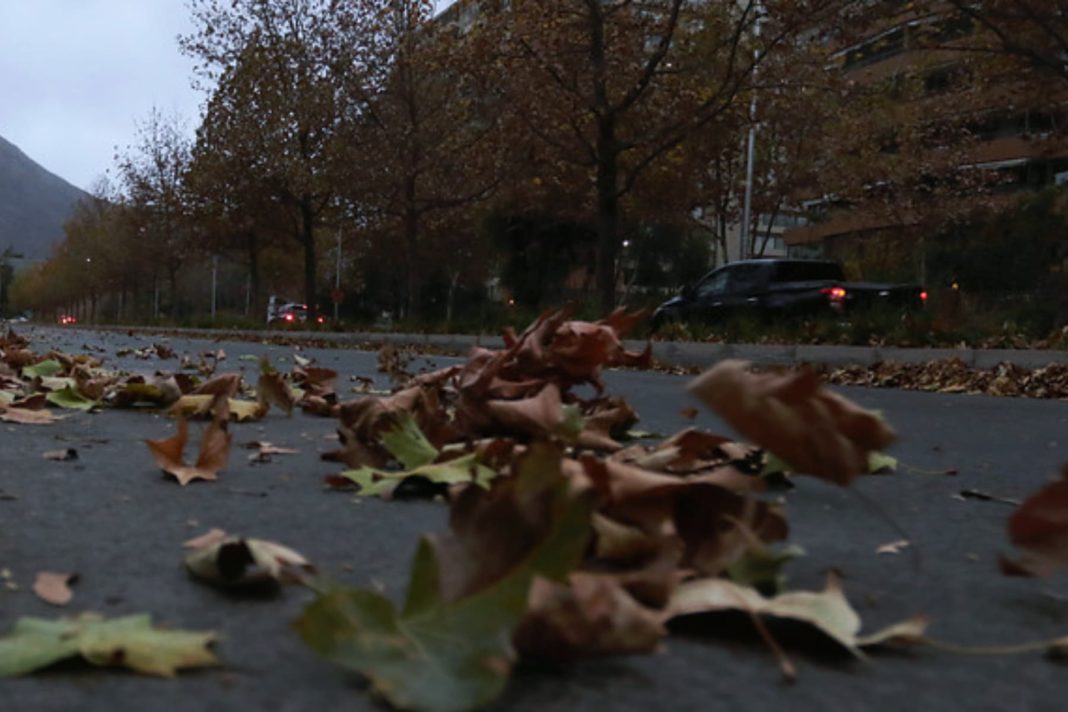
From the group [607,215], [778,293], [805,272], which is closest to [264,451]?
[778,293]

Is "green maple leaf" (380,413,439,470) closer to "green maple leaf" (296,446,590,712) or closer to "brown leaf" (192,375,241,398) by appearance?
"green maple leaf" (296,446,590,712)

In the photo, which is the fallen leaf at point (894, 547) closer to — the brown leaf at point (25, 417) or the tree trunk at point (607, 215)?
the brown leaf at point (25, 417)

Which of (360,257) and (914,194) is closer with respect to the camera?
(914,194)

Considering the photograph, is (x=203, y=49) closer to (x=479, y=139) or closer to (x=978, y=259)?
(x=479, y=139)

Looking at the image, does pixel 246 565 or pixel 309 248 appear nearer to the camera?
pixel 246 565

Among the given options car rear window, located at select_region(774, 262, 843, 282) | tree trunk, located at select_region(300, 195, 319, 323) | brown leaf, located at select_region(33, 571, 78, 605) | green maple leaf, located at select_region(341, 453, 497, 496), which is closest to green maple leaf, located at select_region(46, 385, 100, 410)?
green maple leaf, located at select_region(341, 453, 497, 496)

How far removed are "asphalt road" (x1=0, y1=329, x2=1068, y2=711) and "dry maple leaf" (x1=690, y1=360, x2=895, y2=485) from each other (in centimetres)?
23

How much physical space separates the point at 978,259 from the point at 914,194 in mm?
4570

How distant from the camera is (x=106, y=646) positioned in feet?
3.85

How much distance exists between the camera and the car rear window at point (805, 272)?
19594 mm

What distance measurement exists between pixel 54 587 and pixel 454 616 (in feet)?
2.31

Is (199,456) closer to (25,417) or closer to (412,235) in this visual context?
(25,417)

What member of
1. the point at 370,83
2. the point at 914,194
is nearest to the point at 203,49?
the point at 370,83

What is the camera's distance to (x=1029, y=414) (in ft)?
20.9
